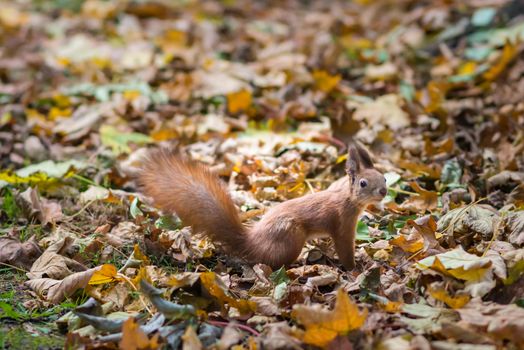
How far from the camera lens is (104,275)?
3016mm

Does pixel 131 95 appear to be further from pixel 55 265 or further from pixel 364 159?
pixel 364 159

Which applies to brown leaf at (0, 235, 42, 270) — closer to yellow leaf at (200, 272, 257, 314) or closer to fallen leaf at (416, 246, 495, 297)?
yellow leaf at (200, 272, 257, 314)

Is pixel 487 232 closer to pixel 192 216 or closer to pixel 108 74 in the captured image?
pixel 192 216

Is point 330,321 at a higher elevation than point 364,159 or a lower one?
lower

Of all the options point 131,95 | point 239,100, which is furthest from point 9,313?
point 131,95

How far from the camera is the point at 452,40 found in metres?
6.48

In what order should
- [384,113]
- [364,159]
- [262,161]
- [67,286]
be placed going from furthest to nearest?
[384,113] < [262,161] < [364,159] < [67,286]

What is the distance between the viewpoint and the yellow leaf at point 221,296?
2.77 metres

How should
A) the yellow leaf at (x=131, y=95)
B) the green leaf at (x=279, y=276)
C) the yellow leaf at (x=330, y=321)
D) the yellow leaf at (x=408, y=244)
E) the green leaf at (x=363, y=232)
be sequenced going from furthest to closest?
the yellow leaf at (x=131, y=95), the green leaf at (x=363, y=232), the yellow leaf at (x=408, y=244), the green leaf at (x=279, y=276), the yellow leaf at (x=330, y=321)

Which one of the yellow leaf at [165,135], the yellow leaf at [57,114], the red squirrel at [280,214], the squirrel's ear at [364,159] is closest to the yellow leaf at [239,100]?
the yellow leaf at [165,135]

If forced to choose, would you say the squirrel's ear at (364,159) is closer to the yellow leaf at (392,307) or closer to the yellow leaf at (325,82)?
the yellow leaf at (392,307)

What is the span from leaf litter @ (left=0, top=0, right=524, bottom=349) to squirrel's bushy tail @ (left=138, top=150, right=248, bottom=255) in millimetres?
148

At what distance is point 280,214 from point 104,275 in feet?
2.67

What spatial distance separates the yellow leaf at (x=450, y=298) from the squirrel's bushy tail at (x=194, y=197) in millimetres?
932
